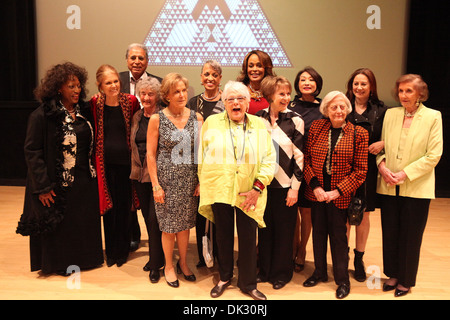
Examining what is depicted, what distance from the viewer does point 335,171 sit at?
275 cm

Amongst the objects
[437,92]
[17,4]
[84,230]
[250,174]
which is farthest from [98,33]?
[437,92]

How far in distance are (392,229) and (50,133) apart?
2.89 m

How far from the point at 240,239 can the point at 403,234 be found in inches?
50.7

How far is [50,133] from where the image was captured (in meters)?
2.99

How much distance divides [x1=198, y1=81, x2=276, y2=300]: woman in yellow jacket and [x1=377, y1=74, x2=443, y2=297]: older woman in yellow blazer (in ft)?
3.16

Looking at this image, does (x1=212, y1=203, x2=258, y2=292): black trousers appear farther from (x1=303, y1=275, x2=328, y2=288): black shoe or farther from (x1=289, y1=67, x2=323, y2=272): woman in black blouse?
(x1=289, y1=67, x2=323, y2=272): woman in black blouse

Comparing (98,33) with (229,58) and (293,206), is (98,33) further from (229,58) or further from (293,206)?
(293,206)

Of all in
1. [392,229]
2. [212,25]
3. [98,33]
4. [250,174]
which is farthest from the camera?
[98,33]

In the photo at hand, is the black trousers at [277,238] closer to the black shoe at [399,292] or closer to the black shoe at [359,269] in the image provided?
the black shoe at [359,269]

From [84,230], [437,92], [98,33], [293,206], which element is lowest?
[84,230]

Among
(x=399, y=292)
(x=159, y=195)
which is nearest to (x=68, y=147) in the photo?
(x=159, y=195)

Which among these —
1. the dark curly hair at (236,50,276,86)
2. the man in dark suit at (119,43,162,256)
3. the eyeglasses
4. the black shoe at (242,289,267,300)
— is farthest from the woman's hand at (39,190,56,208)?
the dark curly hair at (236,50,276,86)

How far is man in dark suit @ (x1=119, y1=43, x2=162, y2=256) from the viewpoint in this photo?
377 centimetres

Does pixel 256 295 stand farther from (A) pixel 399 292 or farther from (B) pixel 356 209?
(A) pixel 399 292
